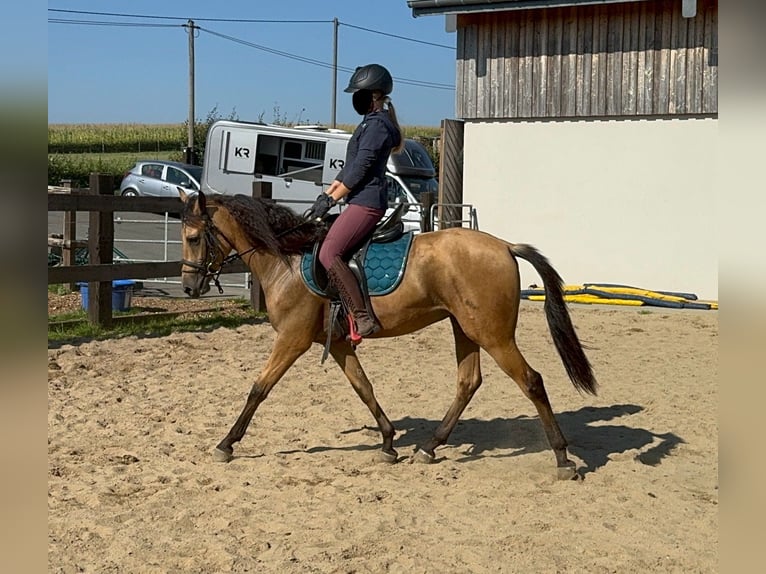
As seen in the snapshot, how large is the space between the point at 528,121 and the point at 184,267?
36.0 ft

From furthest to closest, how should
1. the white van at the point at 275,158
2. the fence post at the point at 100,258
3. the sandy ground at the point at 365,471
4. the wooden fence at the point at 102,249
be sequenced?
the white van at the point at 275,158, the fence post at the point at 100,258, the wooden fence at the point at 102,249, the sandy ground at the point at 365,471

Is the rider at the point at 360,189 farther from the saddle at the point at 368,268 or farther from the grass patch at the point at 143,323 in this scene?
the grass patch at the point at 143,323

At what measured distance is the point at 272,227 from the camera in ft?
19.6

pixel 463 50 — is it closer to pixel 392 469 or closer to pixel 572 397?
pixel 572 397

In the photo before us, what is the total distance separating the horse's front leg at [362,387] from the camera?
589 centimetres

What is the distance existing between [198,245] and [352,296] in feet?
3.76

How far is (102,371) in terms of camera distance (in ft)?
26.9

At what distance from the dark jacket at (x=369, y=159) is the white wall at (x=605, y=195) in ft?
30.2

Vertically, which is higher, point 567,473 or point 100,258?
point 100,258

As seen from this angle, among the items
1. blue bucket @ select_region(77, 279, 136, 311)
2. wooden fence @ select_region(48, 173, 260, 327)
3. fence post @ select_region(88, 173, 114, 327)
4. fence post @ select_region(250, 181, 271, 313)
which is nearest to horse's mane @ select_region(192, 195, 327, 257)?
wooden fence @ select_region(48, 173, 260, 327)

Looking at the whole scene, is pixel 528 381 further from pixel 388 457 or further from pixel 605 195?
pixel 605 195

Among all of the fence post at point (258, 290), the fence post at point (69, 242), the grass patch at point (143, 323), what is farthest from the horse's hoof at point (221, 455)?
the fence post at point (69, 242)

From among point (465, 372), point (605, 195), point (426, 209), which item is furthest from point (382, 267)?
point (605, 195)
